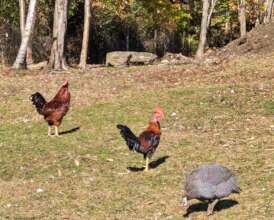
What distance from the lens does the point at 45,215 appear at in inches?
494

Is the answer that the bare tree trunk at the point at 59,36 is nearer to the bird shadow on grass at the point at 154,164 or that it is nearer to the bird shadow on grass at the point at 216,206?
the bird shadow on grass at the point at 154,164

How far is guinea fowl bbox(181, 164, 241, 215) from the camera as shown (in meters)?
11.3

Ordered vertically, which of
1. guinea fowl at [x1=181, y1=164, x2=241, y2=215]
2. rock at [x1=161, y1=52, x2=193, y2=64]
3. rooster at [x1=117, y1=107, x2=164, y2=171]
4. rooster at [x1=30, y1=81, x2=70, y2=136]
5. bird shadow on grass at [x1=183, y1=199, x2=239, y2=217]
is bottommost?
bird shadow on grass at [x1=183, y1=199, x2=239, y2=217]

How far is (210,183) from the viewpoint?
11281 mm

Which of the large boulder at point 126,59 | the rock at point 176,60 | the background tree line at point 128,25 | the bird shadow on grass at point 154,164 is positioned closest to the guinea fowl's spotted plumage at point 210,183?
the bird shadow on grass at point 154,164

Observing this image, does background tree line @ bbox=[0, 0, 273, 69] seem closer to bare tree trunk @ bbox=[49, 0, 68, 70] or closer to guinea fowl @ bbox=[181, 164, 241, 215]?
bare tree trunk @ bbox=[49, 0, 68, 70]

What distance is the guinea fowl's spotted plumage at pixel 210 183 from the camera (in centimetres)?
1128

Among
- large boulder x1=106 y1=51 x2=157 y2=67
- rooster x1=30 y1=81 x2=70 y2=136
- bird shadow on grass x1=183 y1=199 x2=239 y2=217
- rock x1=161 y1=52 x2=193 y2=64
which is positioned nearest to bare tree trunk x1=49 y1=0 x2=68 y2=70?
rock x1=161 y1=52 x2=193 y2=64

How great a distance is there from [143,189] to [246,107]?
8.14 m

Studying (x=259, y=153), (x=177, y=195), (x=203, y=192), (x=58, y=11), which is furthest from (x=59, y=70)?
(x=203, y=192)

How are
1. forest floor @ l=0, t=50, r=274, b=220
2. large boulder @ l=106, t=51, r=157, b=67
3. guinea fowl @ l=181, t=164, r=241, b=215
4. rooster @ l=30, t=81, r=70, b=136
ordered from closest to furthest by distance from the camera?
guinea fowl @ l=181, t=164, r=241, b=215 < forest floor @ l=0, t=50, r=274, b=220 < rooster @ l=30, t=81, r=70, b=136 < large boulder @ l=106, t=51, r=157, b=67

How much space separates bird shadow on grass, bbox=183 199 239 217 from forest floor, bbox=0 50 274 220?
0.06 feet

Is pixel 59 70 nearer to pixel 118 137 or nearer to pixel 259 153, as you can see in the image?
pixel 118 137

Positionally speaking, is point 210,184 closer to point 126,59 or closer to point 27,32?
point 27,32
